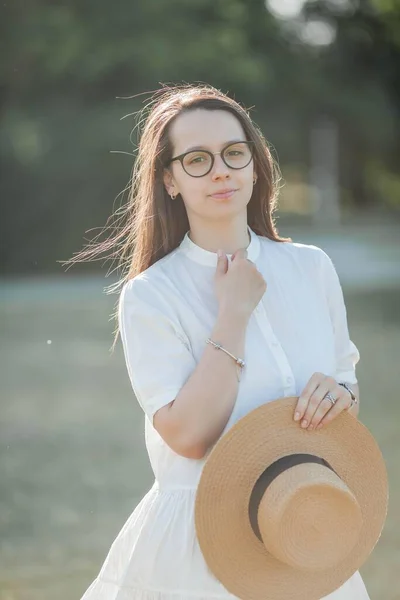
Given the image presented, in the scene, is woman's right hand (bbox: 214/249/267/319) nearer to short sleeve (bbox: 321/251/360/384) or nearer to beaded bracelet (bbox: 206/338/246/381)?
beaded bracelet (bbox: 206/338/246/381)

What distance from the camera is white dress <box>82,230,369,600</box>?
2355 mm

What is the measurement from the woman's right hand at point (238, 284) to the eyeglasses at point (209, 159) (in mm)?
181

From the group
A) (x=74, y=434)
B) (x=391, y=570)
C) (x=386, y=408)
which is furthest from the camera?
(x=386, y=408)

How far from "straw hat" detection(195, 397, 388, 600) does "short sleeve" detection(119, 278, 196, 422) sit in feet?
0.60

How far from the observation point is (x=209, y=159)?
2.44m

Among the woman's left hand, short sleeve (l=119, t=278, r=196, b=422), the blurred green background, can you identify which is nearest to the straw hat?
the woman's left hand

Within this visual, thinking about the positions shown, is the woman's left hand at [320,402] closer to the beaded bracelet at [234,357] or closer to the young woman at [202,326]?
the young woman at [202,326]

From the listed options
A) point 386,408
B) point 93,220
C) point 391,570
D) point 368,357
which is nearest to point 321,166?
point 93,220

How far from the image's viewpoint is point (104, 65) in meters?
23.0

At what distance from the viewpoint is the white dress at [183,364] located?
236cm

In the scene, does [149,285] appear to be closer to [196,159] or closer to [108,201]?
[196,159]

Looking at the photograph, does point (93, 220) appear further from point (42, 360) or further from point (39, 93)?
point (42, 360)

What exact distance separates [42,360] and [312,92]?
59.3 ft

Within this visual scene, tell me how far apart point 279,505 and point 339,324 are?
0.56 m
